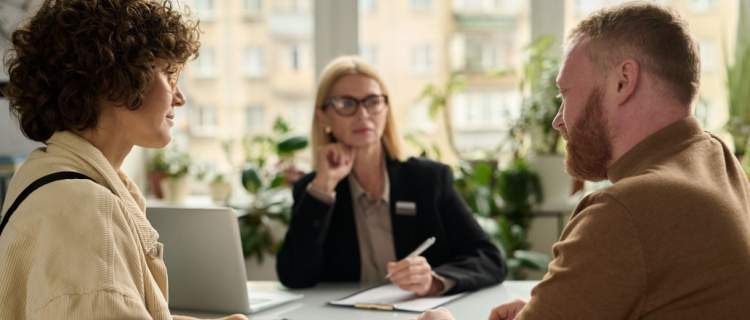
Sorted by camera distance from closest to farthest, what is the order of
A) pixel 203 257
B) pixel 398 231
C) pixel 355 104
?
pixel 203 257 < pixel 398 231 < pixel 355 104

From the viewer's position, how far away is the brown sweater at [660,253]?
4.44 ft

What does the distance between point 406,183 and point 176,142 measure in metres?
1.96

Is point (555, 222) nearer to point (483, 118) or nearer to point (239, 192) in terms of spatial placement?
point (483, 118)

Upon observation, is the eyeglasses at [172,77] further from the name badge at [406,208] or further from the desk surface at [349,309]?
the name badge at [406,208]

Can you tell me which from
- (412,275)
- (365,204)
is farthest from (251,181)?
(412,275)

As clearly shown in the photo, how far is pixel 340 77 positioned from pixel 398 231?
1.88 feet

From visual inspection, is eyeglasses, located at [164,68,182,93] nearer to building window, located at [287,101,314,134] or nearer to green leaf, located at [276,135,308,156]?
green leaf, located at [276,135,308,156]

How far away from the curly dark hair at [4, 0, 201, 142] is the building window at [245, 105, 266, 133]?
302cm

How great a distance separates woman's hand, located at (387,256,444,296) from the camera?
96.1 inches

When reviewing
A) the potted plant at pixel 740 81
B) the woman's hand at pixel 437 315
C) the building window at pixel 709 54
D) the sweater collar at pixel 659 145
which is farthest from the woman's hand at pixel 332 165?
the building window at pixel 709 54

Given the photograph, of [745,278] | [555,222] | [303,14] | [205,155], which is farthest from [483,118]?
[745,278]

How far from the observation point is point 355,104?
10.0ft

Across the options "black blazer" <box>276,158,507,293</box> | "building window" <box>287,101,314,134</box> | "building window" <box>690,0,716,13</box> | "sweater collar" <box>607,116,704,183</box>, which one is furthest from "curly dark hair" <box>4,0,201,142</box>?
"building window" <box>690,0,716,13</box>

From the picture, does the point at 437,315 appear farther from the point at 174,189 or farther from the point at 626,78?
the point at 174,189
